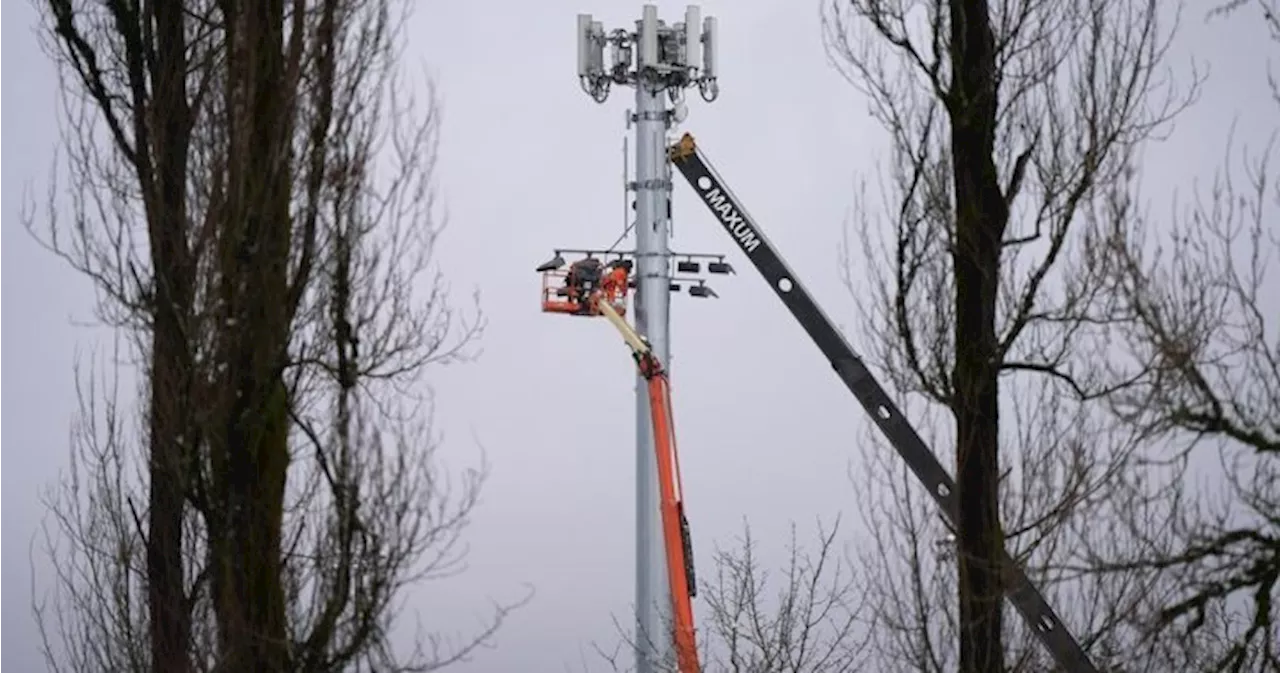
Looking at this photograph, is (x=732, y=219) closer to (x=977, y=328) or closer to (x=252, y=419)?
(x=977, y=328)

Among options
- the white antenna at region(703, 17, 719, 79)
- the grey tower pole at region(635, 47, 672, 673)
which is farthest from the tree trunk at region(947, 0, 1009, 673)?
the white antenna at region(703, 17, 719, 79)

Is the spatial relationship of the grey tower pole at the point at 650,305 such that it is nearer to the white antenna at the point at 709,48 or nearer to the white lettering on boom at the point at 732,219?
the white lettering on boom at the point at 732,219

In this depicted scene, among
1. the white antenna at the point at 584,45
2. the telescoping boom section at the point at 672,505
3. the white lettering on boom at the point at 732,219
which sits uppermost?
the white antenna at the point at 584,45

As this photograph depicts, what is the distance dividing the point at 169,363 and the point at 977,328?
4148 mm

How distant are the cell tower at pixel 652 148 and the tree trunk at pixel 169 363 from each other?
8918mm

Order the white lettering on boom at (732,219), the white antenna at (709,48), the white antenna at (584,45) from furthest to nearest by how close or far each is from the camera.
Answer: the white antenna at (709,48) → the white antenna at (584,45) → the white lettering on boom at (732,219)

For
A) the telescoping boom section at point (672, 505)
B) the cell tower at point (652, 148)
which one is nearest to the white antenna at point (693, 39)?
the cell tower at point (652, 148)

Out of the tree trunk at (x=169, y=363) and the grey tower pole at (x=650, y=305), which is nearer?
the tree trunk at (x=169, y=363)

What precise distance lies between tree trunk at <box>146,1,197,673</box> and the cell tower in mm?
8918

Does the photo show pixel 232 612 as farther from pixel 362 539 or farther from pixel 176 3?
pixel 176 3

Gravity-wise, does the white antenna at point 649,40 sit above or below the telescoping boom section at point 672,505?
above

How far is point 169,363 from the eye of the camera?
9.45 m

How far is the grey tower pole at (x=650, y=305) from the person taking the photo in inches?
720

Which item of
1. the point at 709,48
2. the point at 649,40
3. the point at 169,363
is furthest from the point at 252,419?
the point at 709,48
